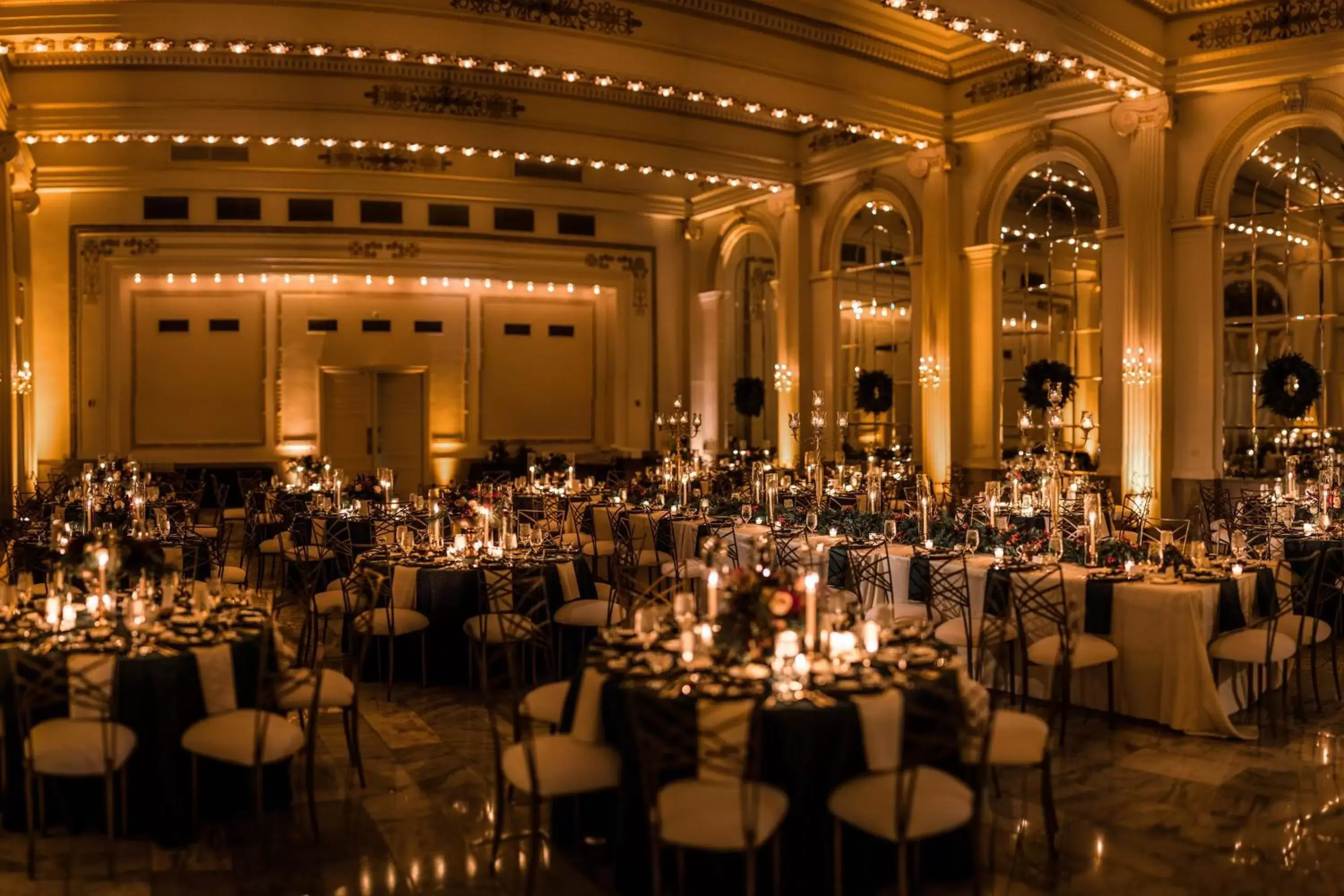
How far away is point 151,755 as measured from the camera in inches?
182

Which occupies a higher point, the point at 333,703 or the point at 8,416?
the point at 8,416

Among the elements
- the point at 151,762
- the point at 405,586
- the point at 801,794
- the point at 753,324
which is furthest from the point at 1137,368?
the point at 151,762

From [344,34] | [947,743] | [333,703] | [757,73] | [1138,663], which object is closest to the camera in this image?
[947,743]

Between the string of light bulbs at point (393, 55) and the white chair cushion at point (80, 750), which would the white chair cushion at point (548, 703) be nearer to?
the white chair cushion at point (80, 750)

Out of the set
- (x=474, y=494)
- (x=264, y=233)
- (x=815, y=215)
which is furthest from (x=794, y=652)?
(x=264, y=233)

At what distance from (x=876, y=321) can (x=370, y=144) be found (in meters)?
7.55

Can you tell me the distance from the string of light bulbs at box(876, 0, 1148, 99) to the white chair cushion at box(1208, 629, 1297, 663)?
563cm

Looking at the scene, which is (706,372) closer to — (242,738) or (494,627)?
(494,627)

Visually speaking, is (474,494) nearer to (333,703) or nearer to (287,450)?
(333,703)

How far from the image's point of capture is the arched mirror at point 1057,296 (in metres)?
14.0

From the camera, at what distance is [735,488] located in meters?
13.2

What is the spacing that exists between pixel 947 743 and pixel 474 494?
6.93m

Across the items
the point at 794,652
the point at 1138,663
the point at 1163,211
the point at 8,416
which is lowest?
the point at 1138,663

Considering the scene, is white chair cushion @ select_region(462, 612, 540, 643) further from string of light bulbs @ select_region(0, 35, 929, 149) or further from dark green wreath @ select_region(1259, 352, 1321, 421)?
dark green wreath @ select_region(1259, 352, 1321, 421)
